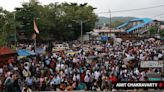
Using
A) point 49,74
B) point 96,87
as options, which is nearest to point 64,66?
point 49,74

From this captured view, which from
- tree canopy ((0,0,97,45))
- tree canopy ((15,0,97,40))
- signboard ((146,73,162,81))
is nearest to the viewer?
signboard ((146,73,162,81))

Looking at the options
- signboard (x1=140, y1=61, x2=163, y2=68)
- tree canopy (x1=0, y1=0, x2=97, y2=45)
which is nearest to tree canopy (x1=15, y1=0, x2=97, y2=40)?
tree canopy (x1=0, y1=0, x2=97, y2=45)

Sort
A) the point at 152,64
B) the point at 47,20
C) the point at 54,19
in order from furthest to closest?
the point at 54,19 → the point at 47,20 → the point at 152,64

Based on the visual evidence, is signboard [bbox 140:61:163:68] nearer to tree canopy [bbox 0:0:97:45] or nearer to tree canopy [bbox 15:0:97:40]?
tree canopy [bbox 0:0:97:45]

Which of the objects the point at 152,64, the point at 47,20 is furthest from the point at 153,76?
the point at 47,20

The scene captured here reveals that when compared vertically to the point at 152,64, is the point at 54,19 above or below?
below

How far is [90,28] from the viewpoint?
92.3m

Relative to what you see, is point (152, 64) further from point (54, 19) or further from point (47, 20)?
point (54, 19)

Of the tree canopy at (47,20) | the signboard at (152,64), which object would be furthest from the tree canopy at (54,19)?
the signboard at (152,64)

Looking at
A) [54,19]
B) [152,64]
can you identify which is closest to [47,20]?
[54,19]

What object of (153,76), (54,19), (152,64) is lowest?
(54,19)

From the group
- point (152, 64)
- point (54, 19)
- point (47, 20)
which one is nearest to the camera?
point (152, 64)

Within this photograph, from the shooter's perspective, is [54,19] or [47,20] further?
[54,19]

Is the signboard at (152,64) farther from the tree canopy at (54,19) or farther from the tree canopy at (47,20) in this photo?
the tree canopy at (54,19)
